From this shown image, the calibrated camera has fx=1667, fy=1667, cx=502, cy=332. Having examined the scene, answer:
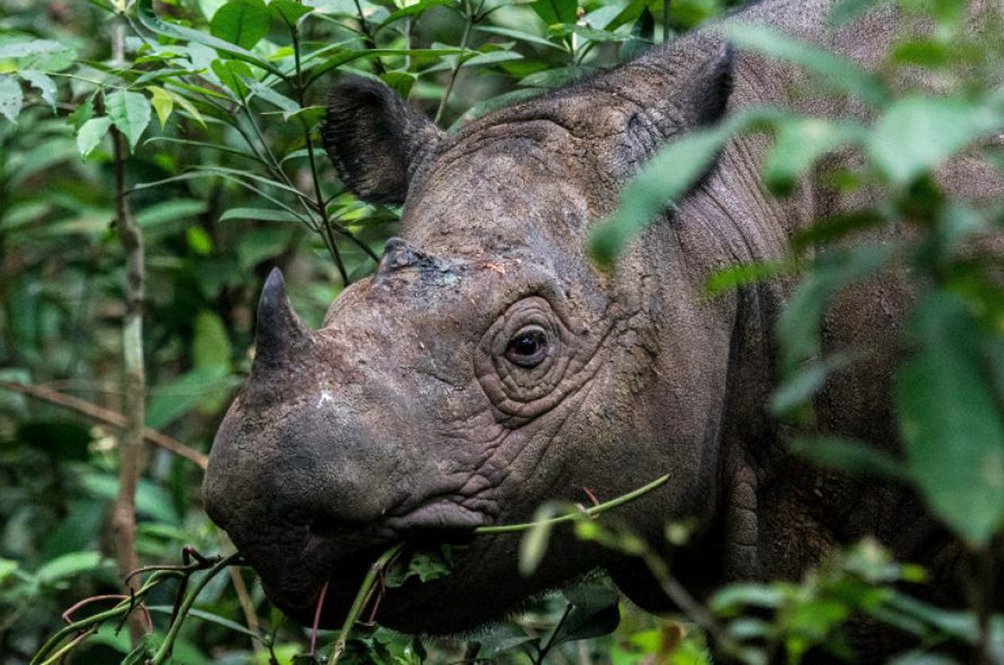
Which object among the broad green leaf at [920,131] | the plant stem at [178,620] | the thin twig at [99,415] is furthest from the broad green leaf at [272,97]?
the broad green leaf at [920,131]

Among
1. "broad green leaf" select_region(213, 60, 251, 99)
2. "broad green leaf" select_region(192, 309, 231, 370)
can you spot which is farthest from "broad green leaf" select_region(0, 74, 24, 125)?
"broad green leaf" select_region(192, 309, 231, 370)

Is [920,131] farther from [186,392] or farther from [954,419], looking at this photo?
[186,392]

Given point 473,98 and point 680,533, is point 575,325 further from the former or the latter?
point 473,98

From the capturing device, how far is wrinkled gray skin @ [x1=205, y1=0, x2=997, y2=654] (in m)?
3.68

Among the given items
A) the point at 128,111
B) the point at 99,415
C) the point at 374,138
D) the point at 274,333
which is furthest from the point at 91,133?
the point at 99,415

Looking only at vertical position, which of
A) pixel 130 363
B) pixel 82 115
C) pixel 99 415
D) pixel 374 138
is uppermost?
pixel 82 115

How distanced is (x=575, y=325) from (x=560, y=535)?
1.75 feet

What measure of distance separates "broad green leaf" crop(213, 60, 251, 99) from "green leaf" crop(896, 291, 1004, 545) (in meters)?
2.87

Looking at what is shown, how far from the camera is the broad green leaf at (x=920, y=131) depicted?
6.09 feet

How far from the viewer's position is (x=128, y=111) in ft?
14.9

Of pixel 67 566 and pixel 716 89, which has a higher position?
pixel 716 89

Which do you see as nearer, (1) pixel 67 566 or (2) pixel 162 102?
(2) pixel 162 102

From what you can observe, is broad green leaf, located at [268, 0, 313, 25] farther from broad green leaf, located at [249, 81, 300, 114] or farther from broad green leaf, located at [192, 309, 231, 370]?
broad green leaf, located at [192, 309, 231, 370]

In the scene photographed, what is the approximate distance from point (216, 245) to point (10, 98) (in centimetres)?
378
